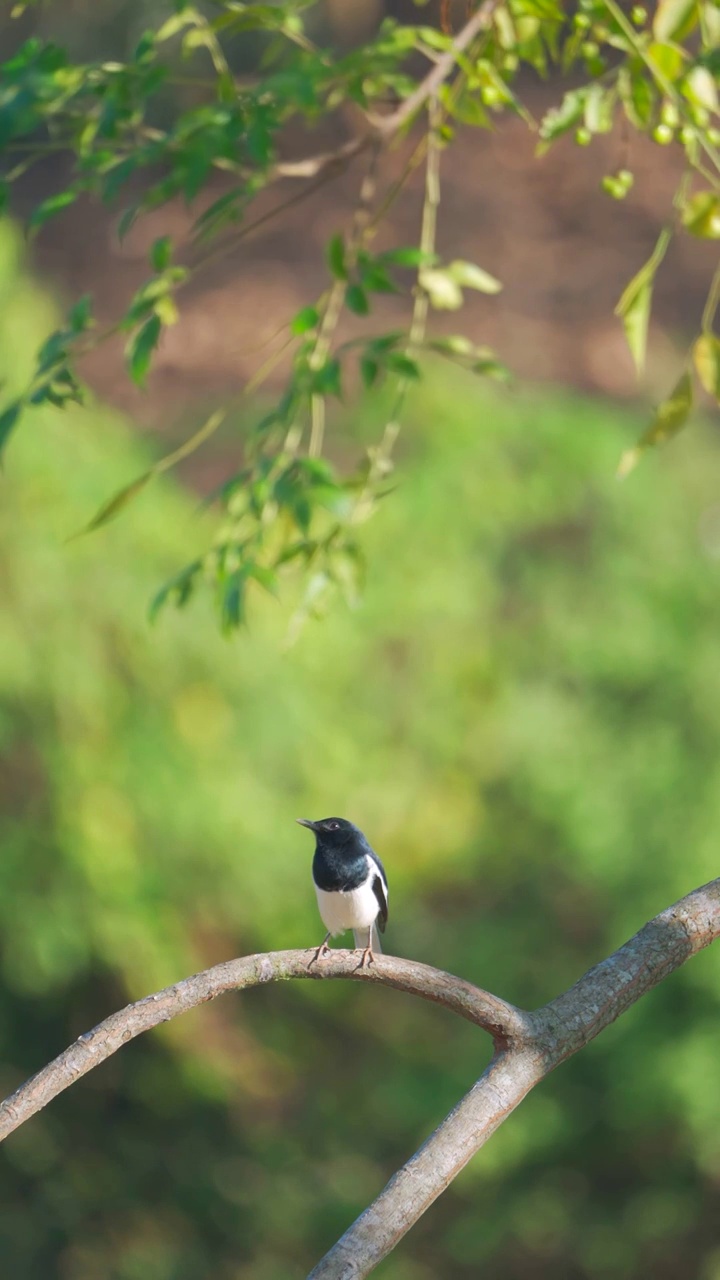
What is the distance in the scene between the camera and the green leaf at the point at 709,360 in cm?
227

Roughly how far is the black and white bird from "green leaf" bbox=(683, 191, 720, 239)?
3.94 feet

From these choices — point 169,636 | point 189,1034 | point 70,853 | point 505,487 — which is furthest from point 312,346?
point 505,487

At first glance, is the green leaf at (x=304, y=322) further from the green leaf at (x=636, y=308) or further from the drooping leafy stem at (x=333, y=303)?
the green leaf at (x=636, y=308)

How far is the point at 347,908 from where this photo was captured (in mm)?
2703

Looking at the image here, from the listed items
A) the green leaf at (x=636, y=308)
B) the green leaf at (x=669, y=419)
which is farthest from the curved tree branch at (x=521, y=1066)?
the green leaf at (x=636, y=308)

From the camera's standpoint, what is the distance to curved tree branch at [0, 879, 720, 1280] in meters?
1.54

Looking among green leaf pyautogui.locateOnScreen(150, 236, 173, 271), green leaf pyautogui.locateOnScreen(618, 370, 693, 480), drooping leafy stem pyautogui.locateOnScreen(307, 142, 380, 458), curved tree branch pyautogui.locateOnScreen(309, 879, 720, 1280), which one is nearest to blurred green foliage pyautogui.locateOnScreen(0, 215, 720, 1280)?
drooping leafy stem pyautogui.locateOnScreen(307, 142, 380, 458)

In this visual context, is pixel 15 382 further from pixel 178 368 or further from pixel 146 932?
pixel 178 368

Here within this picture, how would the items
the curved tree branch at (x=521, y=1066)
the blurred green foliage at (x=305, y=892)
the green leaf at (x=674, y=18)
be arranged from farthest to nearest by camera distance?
the blurred green foliage at (x=305, y=892), the green leaf at (x=674, y=18), the curved tree branch at (x=521, y=1066)

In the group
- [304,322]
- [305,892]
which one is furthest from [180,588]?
[305,892]

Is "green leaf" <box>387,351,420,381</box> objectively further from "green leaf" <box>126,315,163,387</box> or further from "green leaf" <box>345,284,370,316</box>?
"green leaf" <box>126,315,163,387</box>

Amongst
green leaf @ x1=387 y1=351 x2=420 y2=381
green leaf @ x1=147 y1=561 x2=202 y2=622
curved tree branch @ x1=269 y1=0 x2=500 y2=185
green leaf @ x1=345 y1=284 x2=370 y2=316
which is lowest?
green leaf @ x1=147 y1=561 x2=202 y2=622

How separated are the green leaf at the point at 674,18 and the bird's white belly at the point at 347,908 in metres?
1.53

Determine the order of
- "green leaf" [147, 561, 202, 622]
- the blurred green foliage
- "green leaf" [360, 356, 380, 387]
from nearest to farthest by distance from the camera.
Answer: "green leaf" [360, 356, 380, 387] < "green leaf" [147, 561, 202, 622] < the blurred green foliage
